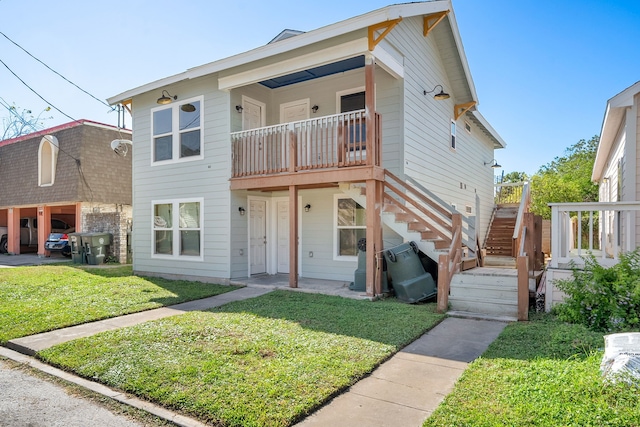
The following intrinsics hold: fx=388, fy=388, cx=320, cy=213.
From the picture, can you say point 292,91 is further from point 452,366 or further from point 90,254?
point 90,254

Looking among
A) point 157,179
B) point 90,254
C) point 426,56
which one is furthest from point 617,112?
point 90,254

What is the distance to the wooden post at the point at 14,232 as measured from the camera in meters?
19.7

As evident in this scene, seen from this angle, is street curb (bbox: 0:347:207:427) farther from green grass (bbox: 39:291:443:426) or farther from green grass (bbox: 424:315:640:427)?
green grass (bbox: 424:315:640:427)

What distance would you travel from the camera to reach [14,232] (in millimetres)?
19875

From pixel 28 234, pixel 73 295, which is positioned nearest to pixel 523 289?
pixel 73 295

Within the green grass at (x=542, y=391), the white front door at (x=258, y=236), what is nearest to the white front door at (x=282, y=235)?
the white front door at (x=258, y=236)

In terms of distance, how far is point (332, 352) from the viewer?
457cm

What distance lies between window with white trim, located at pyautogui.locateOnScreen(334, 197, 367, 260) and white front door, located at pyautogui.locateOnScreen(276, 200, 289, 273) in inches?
69.6

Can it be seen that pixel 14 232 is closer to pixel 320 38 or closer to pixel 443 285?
pixel 320 38

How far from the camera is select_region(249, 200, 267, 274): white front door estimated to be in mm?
10633

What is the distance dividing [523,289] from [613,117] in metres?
4.76

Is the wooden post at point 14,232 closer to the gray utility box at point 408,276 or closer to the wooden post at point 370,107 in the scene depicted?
the wooden post at point 370,107

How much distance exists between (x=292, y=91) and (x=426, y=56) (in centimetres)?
373

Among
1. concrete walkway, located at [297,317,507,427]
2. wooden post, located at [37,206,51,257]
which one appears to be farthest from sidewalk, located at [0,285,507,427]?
wooden post, located at [37,206,51,257]
